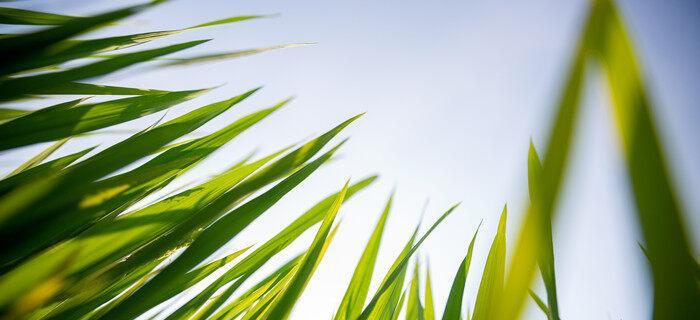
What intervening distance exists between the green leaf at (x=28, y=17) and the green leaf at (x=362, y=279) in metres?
0.38

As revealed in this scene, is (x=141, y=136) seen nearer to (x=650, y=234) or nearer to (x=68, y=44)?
(x=68, y=44)

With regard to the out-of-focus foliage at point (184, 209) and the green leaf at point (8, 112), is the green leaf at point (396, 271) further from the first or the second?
the green leaf at point (8, 112)

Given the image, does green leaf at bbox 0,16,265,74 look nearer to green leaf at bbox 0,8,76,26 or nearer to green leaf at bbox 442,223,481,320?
green leaf at bbox 0,8,76,26

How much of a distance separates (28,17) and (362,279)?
431 millimetres

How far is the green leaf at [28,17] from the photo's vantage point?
0.37m

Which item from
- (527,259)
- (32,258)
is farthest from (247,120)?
(527,259)

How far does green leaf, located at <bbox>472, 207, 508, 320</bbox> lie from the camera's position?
21 cm

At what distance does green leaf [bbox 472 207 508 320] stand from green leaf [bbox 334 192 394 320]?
16 cm

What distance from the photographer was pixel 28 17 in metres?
→ 0.38

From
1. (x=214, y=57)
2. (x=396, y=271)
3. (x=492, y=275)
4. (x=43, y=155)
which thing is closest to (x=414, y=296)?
(x=396, y=271)

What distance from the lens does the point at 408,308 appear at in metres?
0.48

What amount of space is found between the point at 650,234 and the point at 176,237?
0.27 meters

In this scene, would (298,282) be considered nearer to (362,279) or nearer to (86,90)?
(362,279)

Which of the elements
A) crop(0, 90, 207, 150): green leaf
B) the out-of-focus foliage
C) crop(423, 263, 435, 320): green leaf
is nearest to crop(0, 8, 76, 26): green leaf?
the out-of-focus foliage
